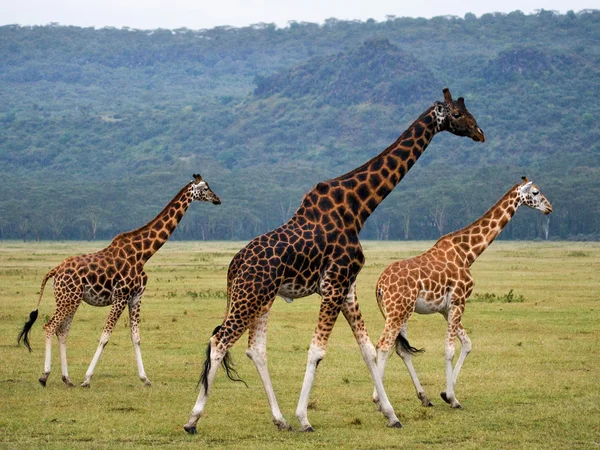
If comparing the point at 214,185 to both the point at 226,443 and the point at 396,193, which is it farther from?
the point at 226,443

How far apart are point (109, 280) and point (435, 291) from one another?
4.96 m

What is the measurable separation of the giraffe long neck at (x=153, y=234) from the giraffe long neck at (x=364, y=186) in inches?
165

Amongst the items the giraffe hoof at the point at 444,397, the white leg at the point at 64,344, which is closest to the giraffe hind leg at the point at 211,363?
the giraffe hoof at the point at 444,397

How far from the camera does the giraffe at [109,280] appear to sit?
16.8 meters

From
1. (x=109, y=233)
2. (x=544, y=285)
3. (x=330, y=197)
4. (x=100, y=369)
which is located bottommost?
(x=109, y=233)

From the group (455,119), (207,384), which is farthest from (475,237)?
(207,384)

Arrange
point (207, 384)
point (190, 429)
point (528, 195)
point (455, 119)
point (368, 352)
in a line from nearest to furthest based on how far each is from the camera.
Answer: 1. point (207, 384)
2. point (190, 429)
3. point (368, 352)
4. point (455, 119)
5. point (528, 195)

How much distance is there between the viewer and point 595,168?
18338 cm

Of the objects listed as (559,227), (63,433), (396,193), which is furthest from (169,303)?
(396,193)

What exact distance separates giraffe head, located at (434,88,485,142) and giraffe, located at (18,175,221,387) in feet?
15.2

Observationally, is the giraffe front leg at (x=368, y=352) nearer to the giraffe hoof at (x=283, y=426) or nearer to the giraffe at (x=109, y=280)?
the giraffe hoof at (x=283, y=426)

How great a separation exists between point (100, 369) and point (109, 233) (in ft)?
459

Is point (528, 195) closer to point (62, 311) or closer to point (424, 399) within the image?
point (424, 399)

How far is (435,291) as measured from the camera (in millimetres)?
15039
